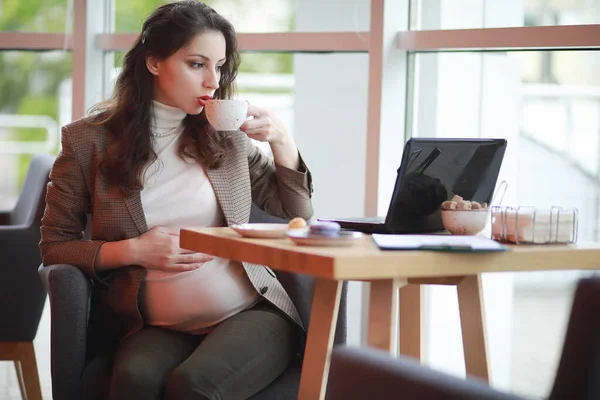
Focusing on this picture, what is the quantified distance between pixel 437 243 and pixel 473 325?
40cm

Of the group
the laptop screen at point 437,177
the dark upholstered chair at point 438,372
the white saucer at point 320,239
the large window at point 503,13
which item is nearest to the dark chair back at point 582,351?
the dark upholstered chair at point 438,372

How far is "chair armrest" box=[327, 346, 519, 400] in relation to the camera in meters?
1.02

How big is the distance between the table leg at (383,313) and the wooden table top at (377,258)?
90 mm

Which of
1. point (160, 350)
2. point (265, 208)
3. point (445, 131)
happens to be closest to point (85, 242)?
point (160, 350)

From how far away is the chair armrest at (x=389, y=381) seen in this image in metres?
1.02

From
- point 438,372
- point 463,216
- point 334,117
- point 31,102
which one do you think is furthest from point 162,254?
point 31,102

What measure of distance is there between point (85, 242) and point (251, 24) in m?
1.51

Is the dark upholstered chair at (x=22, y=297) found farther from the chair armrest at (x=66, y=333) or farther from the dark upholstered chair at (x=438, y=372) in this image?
the dark upholstered chair at (x=438, y=372)

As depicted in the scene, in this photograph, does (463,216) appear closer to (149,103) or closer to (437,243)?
(437,243)

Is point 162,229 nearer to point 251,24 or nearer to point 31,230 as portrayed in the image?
point 31,230

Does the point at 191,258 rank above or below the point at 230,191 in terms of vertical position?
below

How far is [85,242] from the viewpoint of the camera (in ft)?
7.09

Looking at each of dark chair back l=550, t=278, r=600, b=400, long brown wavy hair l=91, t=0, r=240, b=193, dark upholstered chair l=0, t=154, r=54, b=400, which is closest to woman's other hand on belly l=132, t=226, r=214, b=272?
long brown wavy hair l=91, t=0, r=240, b=193

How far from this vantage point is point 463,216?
1811 millimetres
